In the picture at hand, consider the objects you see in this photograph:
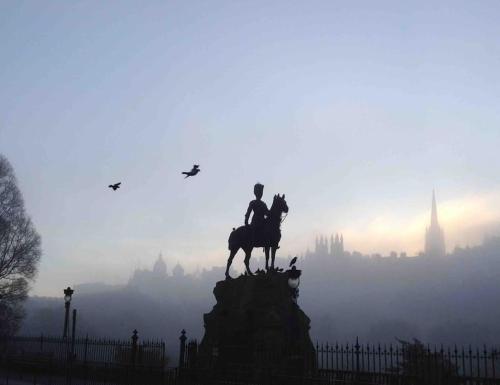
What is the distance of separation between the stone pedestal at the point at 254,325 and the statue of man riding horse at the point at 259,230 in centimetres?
95

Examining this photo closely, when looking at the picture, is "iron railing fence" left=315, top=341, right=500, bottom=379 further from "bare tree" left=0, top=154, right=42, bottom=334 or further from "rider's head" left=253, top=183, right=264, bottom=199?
"bare tree" left=0, top=154, right=42, bottom=334

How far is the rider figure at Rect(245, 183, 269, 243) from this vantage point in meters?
22.1

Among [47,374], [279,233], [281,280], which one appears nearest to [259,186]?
[279,233]

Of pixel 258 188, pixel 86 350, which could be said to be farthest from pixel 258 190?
pixel 86 350

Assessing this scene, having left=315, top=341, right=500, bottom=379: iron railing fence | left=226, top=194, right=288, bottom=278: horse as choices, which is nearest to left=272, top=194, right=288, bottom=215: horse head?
left=226, top=194, right=288, bottom=278: horse

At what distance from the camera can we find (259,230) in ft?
72.6

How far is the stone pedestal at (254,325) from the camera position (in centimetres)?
1914

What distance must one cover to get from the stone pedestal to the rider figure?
1.76 metres

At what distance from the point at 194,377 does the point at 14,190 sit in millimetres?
21839

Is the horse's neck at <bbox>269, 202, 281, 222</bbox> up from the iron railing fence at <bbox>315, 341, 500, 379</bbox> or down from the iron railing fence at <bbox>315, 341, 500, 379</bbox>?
up

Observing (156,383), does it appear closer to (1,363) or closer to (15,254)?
(1,363)

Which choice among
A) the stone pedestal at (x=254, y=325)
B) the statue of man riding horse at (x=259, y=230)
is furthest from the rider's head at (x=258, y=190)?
the stone pedestal at (x=254, y=325)

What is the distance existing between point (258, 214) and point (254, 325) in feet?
14.8

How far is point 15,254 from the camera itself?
106 ft
